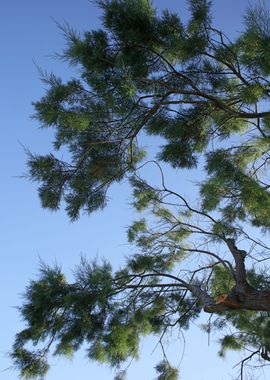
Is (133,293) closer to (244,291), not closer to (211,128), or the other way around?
(244,291)

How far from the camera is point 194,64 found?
3480 mm

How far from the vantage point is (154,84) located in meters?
3.41

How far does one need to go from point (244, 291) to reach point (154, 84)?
147cm

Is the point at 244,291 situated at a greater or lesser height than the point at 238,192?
lesser

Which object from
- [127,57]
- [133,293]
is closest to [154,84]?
[127,57]

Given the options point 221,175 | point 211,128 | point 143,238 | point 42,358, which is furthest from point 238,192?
point 42,358

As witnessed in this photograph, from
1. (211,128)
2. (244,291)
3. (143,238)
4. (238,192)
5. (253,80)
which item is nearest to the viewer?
(244,291)

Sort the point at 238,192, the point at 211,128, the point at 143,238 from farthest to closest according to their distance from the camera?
the point at 143,238 < the point at 211,128 < the point at 238,192

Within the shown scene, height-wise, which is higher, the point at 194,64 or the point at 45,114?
the point at 194,64

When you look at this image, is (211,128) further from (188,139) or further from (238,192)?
(238,192)

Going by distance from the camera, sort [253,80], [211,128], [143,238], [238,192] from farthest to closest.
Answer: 1. [143,238]
2. [211,128]
3. [238,192]
4. [253,80]

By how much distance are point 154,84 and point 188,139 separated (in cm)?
51

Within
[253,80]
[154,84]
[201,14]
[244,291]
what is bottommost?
[244,291]

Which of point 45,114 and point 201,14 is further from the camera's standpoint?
point 201,14
